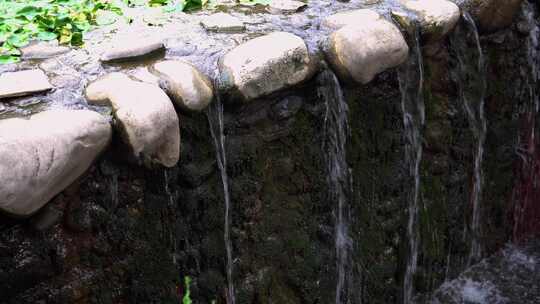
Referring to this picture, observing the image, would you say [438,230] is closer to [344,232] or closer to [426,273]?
[426,273]

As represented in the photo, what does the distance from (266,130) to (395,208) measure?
0.84 metres

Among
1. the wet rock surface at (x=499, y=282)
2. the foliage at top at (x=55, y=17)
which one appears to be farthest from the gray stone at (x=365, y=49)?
the wet rock surface at (x=499, y=282)

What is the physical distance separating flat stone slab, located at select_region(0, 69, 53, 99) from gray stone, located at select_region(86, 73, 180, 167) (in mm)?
153

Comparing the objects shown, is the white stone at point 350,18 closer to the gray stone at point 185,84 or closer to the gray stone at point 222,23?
the gray stone at point 222,23

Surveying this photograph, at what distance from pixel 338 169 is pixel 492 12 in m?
1.14

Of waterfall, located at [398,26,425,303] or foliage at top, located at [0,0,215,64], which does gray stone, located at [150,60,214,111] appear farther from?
waterfall, located at [398,26,425,303]

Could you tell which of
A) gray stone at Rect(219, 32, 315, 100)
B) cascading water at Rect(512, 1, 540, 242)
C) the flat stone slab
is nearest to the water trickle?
gray stone at Rect(219, 32, 315, 100)

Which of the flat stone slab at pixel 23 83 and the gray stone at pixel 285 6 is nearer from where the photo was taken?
the flat stone slab at pixel 23 83

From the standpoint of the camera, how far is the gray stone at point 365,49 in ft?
7.55

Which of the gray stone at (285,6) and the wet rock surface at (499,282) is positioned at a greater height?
the gray stone at (285,6)

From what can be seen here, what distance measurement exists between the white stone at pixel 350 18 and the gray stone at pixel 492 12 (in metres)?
0.58

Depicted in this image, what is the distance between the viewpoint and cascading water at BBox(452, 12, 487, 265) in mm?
2883

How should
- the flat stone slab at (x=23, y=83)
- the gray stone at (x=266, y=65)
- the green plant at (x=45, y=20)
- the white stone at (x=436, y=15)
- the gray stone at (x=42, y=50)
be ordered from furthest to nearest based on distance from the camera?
the white stone at (x=436, y=15) → the green plant at (x=45, y=20) → the gray stone at (x=42, y=50) → the gray stone at (x=266, y=65) → the flat stone slab at (x=23, y=83)

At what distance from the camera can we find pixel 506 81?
3.21 m
